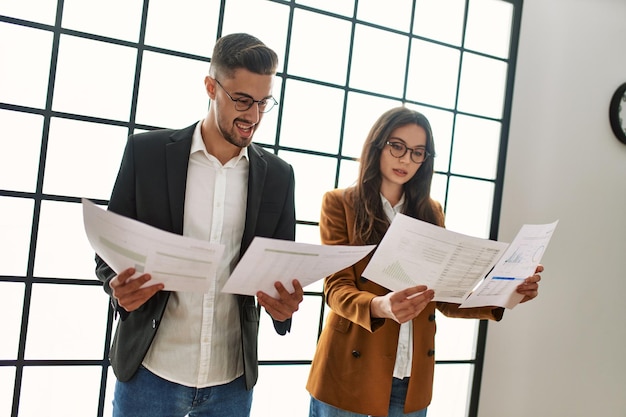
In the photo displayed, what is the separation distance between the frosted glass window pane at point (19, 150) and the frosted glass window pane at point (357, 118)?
4.07 feet

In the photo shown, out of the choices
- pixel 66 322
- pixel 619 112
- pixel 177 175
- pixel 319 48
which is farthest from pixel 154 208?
pixel 619 112

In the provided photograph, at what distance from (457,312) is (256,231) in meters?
0.82

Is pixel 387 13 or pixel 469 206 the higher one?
pixel 387 13

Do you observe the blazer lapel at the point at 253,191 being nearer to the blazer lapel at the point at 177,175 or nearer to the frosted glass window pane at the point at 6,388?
the blazer lapel at the point at 177,175

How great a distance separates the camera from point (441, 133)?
2627 mm

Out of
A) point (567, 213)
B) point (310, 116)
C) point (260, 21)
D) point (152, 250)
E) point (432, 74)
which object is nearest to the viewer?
point (152, 250)

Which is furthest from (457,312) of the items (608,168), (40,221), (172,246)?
(608,168)

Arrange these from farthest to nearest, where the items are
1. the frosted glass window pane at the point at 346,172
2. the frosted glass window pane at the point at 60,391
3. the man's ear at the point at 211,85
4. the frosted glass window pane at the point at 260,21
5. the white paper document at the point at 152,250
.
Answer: the frosted glass window pane at the point at 346,172
the frosted glass window pane at the point at 260,21
the frosted glass window pane at the point at 60,391
the man's ear at the point at 211,85
the white paper document at the point at 152,250

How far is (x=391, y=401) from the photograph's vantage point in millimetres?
1667

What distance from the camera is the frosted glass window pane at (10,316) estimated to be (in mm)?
1882

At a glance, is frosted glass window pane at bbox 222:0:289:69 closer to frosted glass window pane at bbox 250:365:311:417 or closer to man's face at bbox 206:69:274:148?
man's face at bbox 206:69:274:148

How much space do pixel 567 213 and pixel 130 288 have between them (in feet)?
8.19

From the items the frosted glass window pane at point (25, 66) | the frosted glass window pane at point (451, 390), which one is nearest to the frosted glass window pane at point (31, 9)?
the frosted glass window pane at point (25, 66)

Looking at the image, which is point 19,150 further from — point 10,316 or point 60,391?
point 60,391
